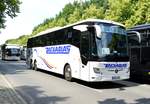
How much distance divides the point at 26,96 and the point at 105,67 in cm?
388

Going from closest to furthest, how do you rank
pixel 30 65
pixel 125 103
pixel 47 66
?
1. pixel 125 103
2. pixel 47 66
3. pixel 30 65

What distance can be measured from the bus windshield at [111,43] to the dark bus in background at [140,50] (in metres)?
1.47

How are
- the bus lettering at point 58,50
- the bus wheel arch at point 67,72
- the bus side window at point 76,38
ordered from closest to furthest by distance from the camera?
the bus side window at point 76,38
the bus wheel arch at point 67,72
the bus lettering at point 58,50

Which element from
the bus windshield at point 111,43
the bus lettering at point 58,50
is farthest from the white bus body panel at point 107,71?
the bus lettering at point 58,50

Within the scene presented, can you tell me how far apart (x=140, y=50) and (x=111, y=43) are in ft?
9.53

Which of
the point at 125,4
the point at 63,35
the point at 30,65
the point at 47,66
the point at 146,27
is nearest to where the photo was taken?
the point at 146,27

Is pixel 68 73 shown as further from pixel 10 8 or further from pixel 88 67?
pixel 10 8

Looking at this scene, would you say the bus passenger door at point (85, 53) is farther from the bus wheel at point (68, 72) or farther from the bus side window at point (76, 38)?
the bus wheel at point (68, 72)

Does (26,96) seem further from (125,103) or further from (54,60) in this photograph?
(54,60)

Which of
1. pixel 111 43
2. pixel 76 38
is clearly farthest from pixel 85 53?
pixel 76 38

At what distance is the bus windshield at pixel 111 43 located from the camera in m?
15.2

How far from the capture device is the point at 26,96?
13.2m

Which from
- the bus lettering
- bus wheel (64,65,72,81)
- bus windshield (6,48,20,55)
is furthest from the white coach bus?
bus windshield (6,48,20,55)

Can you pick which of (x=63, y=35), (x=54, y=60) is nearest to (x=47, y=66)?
(x=54, y=60)
